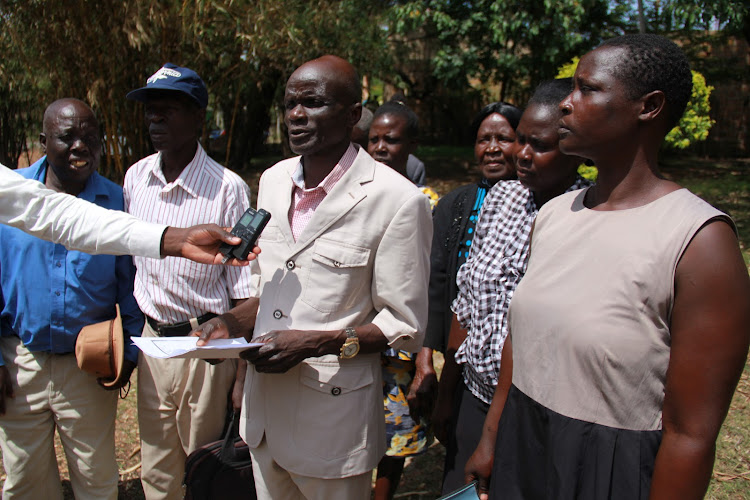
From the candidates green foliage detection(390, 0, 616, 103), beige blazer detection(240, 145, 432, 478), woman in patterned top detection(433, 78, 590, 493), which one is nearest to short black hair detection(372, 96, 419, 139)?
woman in patterned top detection(433, 78, 590, 493)

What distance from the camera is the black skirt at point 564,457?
4.69 ft

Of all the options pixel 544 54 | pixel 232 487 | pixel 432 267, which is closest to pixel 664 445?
pixel 432 267

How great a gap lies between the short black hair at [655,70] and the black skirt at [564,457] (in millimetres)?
821

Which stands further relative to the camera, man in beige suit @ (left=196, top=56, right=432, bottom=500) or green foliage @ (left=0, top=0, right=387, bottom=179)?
green foliage @ (left=0, top=0, right=387, bottom=179)

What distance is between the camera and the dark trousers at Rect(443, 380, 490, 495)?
90.0 inches

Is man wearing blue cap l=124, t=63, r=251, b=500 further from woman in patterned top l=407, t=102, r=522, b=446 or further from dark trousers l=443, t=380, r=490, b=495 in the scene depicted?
dark trousers l=443, t=380, r=490, b=495

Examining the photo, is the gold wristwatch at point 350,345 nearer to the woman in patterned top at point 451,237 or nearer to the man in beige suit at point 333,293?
the man in beige suit at point 333,293

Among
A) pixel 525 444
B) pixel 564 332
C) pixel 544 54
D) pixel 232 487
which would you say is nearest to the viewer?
pixel 564 332

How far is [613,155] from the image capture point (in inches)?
60.4

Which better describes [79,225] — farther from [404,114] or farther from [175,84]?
[404,114]

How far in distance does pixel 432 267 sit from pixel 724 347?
1.54m

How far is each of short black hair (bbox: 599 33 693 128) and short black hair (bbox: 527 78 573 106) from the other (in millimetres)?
742

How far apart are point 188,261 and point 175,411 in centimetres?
78

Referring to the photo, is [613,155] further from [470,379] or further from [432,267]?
[432,267]
